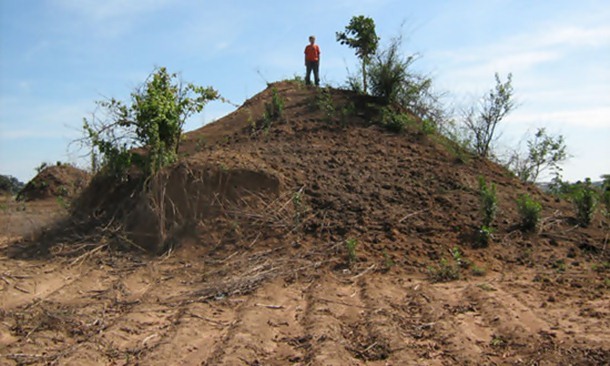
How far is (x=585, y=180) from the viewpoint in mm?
8328

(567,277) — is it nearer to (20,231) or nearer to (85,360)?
(85,360)

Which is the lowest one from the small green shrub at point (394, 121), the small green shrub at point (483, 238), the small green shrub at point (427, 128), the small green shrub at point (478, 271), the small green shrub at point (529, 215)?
the small green shrub at point (478, 271)

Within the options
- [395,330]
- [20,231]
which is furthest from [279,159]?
[395,330]

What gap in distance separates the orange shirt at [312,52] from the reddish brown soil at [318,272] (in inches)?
54.4

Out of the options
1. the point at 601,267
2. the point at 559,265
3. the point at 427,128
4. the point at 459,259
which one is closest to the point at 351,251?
the point at 459,259

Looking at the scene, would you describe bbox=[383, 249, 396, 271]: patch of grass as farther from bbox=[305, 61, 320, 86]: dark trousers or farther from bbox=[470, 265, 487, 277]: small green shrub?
bbox=[305, 61, 320, 86]: dark trousers

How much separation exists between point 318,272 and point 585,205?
391cm

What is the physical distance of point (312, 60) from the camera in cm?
1177

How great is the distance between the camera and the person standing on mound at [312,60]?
11.7 metres

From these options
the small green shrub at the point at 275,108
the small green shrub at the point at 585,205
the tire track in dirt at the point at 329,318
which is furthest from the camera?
the small green shrub at the point at 275,108

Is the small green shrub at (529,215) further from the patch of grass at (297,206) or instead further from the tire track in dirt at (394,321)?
the patch of grass at (297,206)

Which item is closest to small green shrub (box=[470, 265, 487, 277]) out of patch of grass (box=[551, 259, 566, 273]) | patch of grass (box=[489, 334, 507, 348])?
patch of grass (box=[551, 259, 566, 273])

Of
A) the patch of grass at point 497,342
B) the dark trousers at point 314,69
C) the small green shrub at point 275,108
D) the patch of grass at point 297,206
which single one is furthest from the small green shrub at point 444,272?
the dark trousers at point 314,69

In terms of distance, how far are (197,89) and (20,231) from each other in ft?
10.9
